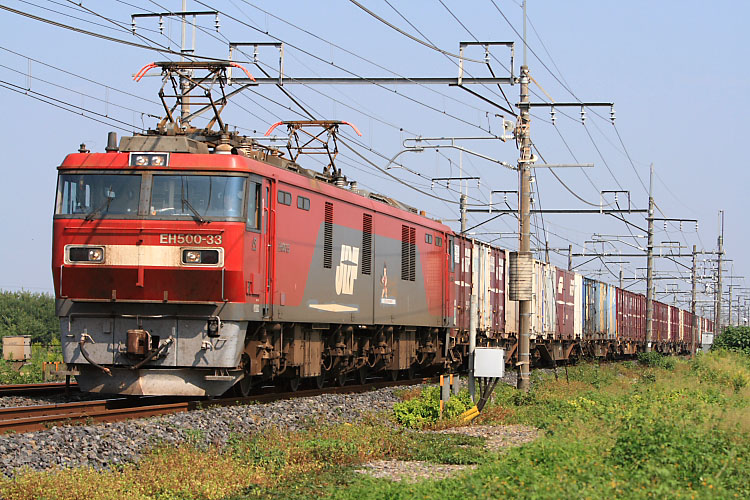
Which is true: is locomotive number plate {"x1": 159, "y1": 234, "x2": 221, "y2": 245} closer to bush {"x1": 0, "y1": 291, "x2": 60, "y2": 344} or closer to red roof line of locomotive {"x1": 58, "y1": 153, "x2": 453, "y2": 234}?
red roof line of locomotive {"x1": 58, "y1": 153, "x2": 453, "y2": 234}

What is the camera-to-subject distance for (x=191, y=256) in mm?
15227

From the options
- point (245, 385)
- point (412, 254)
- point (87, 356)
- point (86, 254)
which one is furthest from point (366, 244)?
point (87, 356)

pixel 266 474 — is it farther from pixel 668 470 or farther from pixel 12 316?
pixel 12 316

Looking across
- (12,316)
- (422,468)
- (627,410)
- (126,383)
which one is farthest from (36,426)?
(12,316)

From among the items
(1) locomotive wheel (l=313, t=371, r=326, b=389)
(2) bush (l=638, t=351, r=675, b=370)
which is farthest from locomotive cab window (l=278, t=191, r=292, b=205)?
(2) bush (l=638, t=351, r=675, b=370)

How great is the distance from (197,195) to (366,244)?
593 centimetres

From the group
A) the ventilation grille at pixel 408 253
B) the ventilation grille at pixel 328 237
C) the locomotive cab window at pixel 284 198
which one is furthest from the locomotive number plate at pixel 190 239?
the ventilation grille at pixel 408 253

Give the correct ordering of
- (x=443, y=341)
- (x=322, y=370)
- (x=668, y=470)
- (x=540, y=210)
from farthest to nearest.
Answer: (x=540, y=210) → (x=443, y=341) → (x=322, y=370) → (x=668, y=470)

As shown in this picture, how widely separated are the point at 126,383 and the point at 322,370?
533 cm

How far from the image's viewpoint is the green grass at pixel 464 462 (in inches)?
351

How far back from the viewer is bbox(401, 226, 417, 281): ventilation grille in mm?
23131

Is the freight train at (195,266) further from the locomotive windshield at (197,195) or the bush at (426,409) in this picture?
the bush at (426,409)

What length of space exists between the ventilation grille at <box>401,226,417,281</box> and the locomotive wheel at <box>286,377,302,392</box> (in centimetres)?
477

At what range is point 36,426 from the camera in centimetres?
1245
